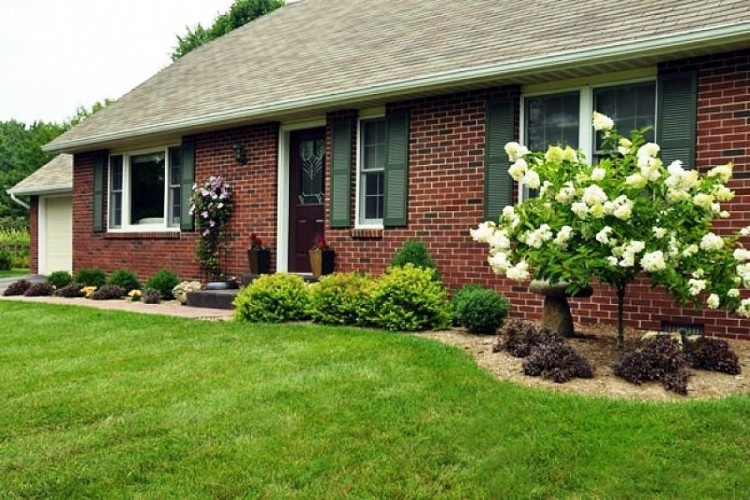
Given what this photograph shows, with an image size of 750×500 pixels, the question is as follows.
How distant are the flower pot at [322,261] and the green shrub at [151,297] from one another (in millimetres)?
2653

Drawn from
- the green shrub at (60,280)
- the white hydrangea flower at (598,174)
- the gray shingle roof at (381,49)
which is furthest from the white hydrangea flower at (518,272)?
the green shrub at (60,280)

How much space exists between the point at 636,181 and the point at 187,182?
8390 mm

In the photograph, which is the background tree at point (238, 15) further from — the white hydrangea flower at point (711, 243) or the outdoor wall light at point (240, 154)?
the white hydrangea flower at point (711, 243)

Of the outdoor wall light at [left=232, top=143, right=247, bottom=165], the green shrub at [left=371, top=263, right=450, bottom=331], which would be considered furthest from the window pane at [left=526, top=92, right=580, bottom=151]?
the outdoor wall light at [left=232, top=143, right=247, bottom=165]

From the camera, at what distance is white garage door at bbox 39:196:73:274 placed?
17641mm

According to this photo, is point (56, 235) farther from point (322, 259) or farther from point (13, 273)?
point (322, 259)

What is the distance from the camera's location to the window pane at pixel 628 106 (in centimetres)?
683

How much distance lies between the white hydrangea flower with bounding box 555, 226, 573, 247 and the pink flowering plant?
268 inches

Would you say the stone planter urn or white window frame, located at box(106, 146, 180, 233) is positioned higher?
white window frame, located at box(106, 146, 180, 233)

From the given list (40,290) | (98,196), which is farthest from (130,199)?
(40,290)

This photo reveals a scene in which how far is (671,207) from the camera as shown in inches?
195

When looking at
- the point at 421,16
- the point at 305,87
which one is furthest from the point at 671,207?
the point at 421,16

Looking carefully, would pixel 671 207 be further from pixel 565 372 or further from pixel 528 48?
pixel 528 48

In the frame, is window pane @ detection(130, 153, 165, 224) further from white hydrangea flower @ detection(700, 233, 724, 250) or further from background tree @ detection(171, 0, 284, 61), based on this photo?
background tree @ detection(171, 0, 284, 61)
